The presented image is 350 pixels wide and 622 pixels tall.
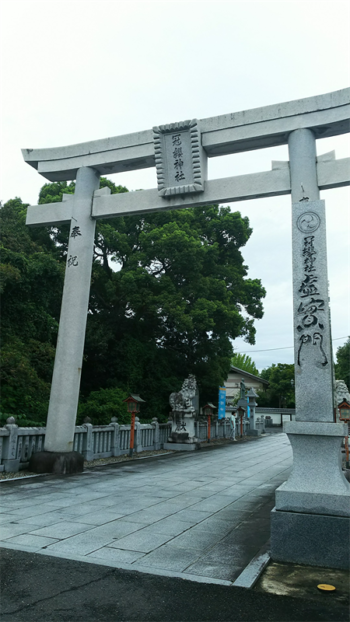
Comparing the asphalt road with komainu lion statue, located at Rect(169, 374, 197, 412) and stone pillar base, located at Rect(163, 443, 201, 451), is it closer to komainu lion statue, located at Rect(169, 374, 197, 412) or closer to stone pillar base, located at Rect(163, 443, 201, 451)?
stone pillar base, located at Rect(163, 443, 201, 451)

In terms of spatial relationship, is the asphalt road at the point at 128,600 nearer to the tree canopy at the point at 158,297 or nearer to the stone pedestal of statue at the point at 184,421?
the tree canopy at the point at 158,297

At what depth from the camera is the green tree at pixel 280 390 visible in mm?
43375

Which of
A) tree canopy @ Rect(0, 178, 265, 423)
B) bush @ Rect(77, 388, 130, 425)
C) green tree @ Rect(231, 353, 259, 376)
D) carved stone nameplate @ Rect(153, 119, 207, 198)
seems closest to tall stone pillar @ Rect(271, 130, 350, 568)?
carved stone nameplate @ Rect(153, 119, 207, 198)

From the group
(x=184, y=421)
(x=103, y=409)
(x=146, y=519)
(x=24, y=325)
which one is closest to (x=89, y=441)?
(x=103, y=409)

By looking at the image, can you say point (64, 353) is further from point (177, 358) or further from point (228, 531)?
point (177, 358)

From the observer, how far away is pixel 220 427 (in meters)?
24.8

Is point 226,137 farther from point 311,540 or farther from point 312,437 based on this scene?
point 311,540

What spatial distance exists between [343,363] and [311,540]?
1410 inches

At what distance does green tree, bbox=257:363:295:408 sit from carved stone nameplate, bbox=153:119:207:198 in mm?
35957

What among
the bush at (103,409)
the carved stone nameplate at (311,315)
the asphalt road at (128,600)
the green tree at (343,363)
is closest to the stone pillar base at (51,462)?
the bush at (103,409)

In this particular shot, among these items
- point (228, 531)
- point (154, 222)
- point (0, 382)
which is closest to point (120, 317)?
point (154, 222)

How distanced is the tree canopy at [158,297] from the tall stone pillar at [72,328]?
5632mm

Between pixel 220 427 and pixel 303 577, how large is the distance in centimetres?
2129

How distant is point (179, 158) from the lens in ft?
30.3
